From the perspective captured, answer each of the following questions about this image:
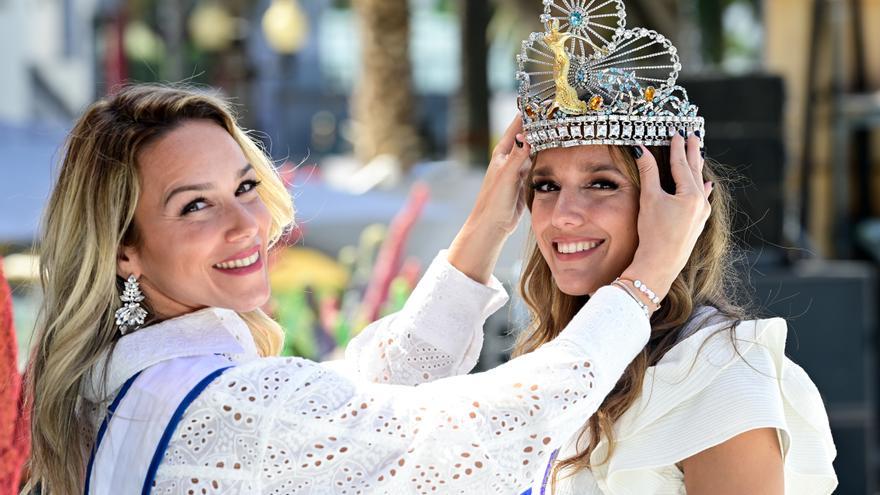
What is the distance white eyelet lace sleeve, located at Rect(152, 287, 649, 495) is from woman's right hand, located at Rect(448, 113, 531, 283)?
0.60 metres

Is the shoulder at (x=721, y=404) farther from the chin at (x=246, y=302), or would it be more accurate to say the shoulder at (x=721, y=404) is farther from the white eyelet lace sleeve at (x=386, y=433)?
the chin at (x=246, y=302)

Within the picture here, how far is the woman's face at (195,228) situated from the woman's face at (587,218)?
0.54 meters

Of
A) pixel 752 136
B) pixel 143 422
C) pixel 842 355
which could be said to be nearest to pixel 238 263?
pixel 143 422

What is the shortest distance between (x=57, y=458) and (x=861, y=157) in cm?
937

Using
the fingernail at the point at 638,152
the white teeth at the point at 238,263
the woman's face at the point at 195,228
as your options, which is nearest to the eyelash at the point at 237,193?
the woman's face at the point at 195,228

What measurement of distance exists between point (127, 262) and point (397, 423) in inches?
23.2

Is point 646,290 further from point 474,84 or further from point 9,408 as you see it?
point 474,84

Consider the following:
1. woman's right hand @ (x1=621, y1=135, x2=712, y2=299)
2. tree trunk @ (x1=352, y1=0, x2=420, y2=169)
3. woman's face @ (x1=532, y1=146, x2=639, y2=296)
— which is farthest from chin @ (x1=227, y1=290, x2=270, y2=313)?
tree trunk @ (x1=352, y1=0, x2=420, y2=169)

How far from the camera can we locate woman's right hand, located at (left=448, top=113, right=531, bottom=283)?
8.07 ft

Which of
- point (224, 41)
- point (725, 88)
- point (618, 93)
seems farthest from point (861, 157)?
point (224, 41)

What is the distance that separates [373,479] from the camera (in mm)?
1883

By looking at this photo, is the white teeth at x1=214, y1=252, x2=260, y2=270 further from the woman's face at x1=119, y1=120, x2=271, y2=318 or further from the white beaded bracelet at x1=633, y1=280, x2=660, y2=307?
the white beaded bracelet at x1=633, y1=280, x2=660, y2=307

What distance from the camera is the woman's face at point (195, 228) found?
2.11 metres

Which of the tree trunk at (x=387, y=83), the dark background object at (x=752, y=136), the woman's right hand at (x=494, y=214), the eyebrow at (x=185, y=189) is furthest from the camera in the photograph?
the tree trunk at (x=387, y=83)
